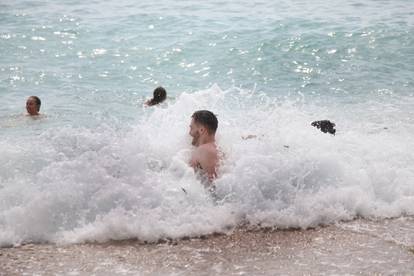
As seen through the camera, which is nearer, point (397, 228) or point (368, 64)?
point (397, 228)

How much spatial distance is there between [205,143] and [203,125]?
9.5 inches

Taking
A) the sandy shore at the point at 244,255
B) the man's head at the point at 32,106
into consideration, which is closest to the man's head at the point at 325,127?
the sandy shore at the point at 244,255

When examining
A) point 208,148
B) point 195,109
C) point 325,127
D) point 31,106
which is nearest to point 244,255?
point 208,148

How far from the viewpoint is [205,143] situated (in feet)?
22.2

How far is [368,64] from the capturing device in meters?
16.4

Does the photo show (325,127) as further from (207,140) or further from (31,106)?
(31,106)

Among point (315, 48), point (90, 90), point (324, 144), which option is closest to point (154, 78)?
point (90, 90)

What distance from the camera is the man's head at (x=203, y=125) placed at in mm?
6730

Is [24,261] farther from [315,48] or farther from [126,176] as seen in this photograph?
[315,48]

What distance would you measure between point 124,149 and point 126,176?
18.1 inches

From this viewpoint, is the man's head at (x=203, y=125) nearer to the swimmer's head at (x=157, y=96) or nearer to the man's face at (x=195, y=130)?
the man's face at (x=195, y=130)

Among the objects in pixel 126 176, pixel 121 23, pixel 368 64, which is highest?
pixel 121 23

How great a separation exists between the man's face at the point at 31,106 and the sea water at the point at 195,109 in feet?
0.83

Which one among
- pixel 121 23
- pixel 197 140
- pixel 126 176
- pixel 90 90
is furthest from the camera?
pixel 121 23
